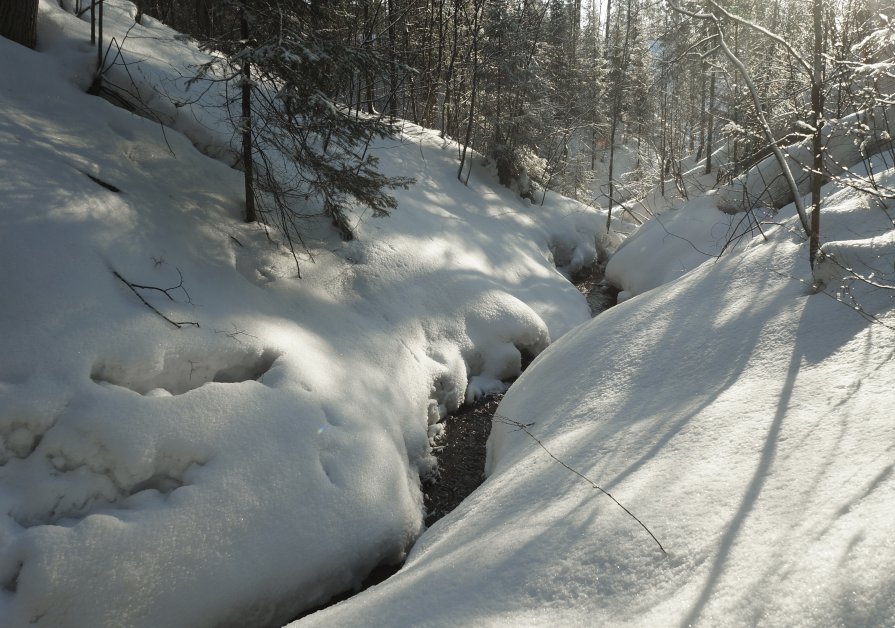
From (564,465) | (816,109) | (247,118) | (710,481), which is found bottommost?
(564,465)

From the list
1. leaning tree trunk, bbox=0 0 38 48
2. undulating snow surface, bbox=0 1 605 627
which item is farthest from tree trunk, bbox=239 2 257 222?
leaning tree trunk, bbox=0 0 38 48

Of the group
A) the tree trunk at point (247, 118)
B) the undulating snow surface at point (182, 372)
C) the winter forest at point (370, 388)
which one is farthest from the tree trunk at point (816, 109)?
the tree trunk at point (247, 118)

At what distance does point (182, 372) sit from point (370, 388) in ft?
6.08

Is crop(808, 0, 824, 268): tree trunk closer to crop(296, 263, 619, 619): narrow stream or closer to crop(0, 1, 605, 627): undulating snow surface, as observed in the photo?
crop(296, 263, 619, 619): narrow stream

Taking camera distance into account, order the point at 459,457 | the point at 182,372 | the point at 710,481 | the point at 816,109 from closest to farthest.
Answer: the point at 710,481
the point at 816,109
the point at 182,372
the point at 459,457

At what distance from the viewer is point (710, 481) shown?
288cm

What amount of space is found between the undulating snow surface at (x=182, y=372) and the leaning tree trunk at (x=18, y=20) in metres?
0.28

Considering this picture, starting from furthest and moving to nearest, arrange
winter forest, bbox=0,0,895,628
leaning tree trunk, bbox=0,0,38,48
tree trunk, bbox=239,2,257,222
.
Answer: leaning tree trunk, bbox=0,0,38,48 → tree trunk, bbox=239,2,257,222 → winter forest, bbox=0,0,895,628

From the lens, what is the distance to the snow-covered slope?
7.18 feet

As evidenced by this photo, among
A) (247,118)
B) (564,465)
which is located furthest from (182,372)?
(564,465)

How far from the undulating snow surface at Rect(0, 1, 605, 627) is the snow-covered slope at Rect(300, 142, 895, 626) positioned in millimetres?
969

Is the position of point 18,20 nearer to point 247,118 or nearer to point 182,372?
point 247,118

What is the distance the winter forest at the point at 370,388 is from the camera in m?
2.62

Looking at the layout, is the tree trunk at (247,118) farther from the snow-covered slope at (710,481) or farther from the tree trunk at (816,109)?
the tree trunk at (816,109)
